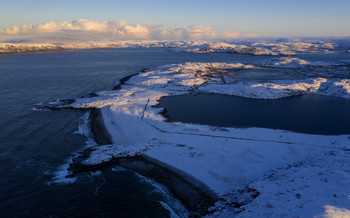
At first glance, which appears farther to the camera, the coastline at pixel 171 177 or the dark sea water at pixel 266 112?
the dark sea water at pixel 266 112

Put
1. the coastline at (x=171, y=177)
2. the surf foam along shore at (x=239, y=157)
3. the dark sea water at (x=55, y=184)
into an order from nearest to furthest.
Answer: the surf foam along shore at (x=239, y=157) < the dark sea water at (x=55, y=184) < the coastline at (x=171, y=177)

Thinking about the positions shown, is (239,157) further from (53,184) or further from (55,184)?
(53,184)

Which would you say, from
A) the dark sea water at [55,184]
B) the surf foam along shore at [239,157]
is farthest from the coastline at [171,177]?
the dark sea water at [55,184]

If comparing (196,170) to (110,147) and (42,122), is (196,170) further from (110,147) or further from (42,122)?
(42,122)

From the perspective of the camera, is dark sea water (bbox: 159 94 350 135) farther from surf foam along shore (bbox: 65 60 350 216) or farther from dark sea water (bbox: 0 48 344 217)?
dark sea water (bbox: 0 48 344 217)

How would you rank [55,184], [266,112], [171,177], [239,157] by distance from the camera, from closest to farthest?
[55,184] < [171,177] < [239,157] < [266,112]

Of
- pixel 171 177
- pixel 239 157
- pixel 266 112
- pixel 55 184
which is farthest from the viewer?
pixel 266 112

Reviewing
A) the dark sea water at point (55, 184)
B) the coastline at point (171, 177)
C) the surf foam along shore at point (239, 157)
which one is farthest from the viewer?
the coastline at point (171, 177)

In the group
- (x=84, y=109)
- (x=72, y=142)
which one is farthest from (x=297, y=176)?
(x=84, y=109)

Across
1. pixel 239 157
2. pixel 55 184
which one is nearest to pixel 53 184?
pixel 55 184

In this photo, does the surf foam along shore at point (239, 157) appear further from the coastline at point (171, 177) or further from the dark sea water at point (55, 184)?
the dark sea water at point (55, 184)
